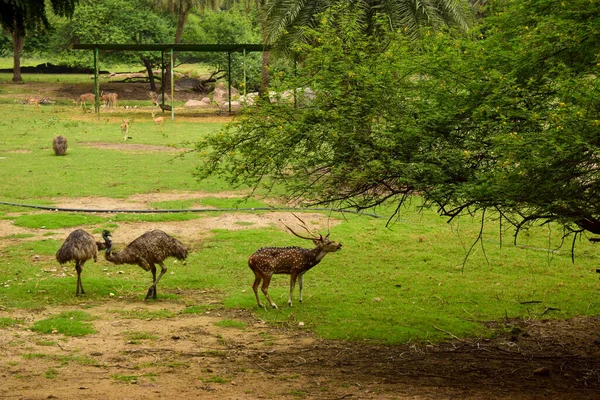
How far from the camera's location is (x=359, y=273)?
48.1 feet

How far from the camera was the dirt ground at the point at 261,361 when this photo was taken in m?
8.94

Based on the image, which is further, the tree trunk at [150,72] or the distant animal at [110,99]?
the tree trunk at [150,72]

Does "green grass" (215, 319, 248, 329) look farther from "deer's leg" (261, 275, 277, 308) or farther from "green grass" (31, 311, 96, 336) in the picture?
"green grass" (31, 311, 96, 336)

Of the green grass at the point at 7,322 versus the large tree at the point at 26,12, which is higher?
the large tree at the point at 26,12

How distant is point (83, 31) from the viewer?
4972 cm

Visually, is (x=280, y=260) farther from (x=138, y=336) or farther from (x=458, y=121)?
(x=458, y=121)

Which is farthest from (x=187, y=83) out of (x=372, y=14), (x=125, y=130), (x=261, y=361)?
(x=261, y=361)

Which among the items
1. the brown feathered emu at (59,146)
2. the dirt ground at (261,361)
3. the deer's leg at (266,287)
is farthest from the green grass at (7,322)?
the brown feathered emu at (59,146)

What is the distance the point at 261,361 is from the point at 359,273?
4.82 meters

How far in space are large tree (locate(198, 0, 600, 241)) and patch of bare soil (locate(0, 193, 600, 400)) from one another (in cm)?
182

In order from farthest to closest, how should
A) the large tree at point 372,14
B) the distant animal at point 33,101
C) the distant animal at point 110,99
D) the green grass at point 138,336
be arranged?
the distant animal at point 110,99
the distant animal at point 33,101
the large tree at point 372,14
the green grass at point 138,336

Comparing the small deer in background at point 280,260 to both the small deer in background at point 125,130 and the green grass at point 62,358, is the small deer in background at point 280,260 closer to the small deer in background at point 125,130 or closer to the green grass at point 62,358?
the green grass at point 62,358

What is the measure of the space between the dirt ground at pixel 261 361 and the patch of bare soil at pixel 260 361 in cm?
1

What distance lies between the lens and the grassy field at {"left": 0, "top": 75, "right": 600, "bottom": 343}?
1227cm
